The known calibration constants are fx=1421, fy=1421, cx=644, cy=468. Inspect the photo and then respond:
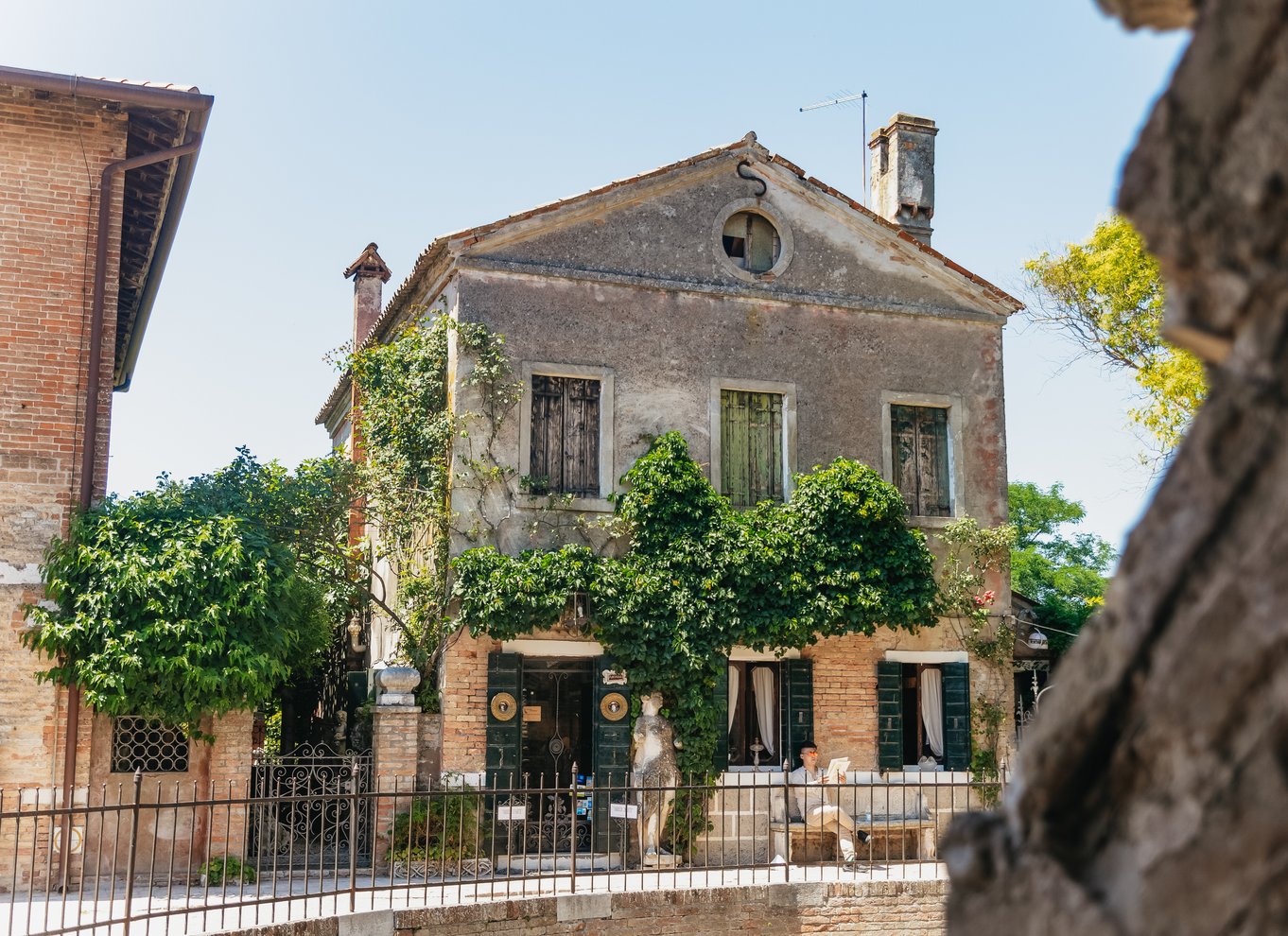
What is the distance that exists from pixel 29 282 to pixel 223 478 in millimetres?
Result: 2895

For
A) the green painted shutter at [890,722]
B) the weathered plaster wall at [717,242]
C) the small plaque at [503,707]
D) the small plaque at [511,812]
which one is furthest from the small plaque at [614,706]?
the weathered plaster wall at [717,242]

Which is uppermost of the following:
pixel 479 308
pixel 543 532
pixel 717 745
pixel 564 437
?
pixel 479 308

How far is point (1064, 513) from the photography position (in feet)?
118

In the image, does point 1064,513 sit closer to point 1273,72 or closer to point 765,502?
point 765,502

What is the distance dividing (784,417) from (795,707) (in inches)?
137

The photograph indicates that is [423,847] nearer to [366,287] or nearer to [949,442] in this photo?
[949,442]

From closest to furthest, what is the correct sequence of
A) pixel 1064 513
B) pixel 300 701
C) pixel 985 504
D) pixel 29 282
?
pixel 29 282, pixel 985 504, pixel 300 701, pixel 1064 513

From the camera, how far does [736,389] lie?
17016 mm

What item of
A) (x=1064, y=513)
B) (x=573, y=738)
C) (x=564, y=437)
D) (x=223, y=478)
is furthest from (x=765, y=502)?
(x=1064, y=513)

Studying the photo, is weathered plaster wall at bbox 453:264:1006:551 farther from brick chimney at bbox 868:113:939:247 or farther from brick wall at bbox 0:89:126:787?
brick wall at bbox 0:89:126:787

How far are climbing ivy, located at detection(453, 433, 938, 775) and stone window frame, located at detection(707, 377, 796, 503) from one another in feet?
1.46

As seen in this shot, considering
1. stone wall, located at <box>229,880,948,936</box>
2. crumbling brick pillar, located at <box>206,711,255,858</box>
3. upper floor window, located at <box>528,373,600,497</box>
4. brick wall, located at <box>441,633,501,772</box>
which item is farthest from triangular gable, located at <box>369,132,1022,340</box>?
stone wall, located at <box>229,880,948,936</box>

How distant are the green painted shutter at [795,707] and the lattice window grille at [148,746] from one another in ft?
21.8

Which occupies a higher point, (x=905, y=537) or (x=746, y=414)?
(x=746, y=414)
